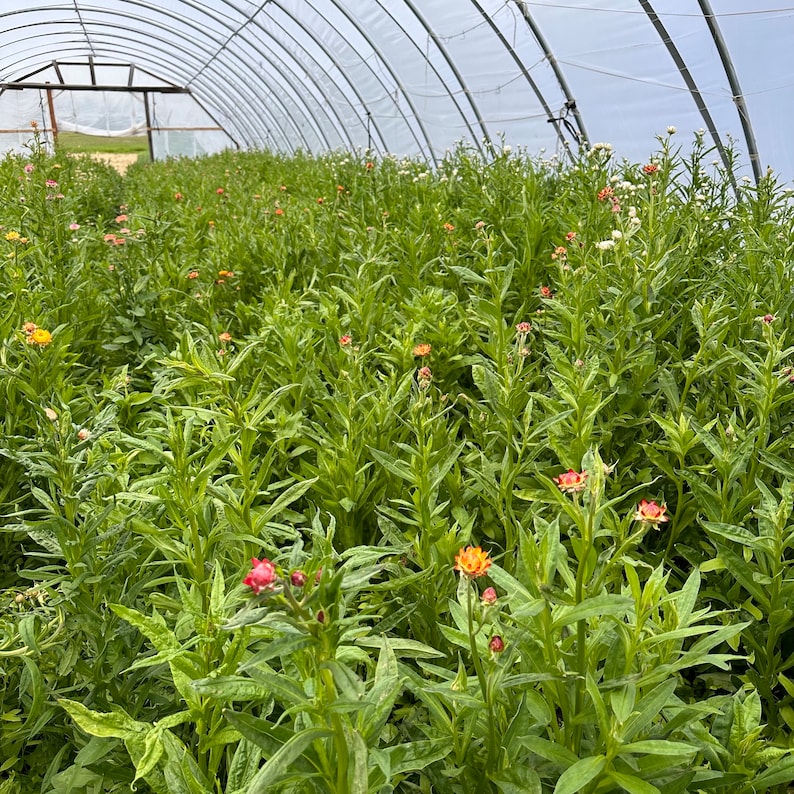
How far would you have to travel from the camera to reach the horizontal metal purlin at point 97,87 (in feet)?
73.7

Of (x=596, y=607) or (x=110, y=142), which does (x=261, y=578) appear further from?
(x=110, y=142)

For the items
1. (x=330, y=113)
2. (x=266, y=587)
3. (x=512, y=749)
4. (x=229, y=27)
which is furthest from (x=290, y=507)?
(x=229, y=27)

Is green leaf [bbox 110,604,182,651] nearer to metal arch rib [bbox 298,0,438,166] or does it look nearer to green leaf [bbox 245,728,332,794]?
green leaf [bbox 245,728,332,794]

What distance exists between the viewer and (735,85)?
5.89 meters

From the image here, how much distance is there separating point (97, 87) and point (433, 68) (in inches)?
718

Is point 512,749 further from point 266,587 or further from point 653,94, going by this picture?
point 653,94

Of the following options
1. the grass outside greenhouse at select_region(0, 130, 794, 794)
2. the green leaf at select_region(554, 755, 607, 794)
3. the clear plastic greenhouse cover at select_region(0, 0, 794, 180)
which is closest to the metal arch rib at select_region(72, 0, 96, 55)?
the clear plastic greenhouse cover at select_region(0, 0, 794, 180)

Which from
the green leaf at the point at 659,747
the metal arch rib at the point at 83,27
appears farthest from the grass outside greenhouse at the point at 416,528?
the metal arch rib at the point at 83,27

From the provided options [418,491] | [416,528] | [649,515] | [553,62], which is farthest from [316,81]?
[649,515]

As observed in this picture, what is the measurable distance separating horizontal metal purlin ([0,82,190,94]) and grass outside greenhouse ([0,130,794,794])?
22.5 metres

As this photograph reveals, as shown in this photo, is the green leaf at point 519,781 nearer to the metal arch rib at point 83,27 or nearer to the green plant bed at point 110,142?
the metal arch rib at point 83,27

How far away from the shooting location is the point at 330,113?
1523 centimetres

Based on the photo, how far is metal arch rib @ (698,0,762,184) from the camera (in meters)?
5.74

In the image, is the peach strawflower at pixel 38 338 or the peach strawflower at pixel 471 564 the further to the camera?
the peach strawflower at pixel 38 338
